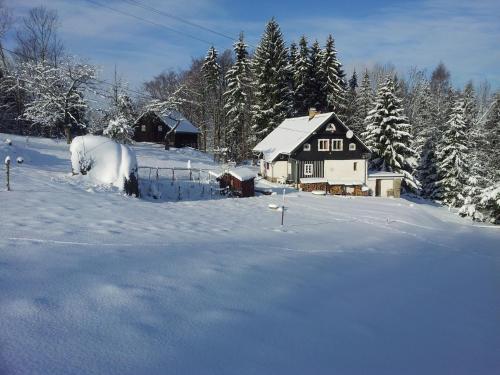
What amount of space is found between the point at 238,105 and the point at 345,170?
58.6 feet

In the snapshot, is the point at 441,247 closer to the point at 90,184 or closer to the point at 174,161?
the point at 90,184

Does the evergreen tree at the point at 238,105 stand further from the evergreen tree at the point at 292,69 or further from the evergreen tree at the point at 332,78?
the evergreen tree at the point at 332,78

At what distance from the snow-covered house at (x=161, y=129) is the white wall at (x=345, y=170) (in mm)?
22992

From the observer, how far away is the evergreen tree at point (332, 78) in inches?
1861

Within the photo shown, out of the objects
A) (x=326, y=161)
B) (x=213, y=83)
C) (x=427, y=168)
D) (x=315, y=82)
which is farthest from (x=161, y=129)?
(x=427, y=168)

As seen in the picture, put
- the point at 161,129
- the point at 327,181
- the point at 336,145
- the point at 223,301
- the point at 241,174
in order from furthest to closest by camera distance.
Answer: the point at 161,129 → the point at 336,145 → the point at 327,181 → the point at 241,174 → the point at 223,301

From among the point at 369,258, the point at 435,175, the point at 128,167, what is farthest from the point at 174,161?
the point at 369,258

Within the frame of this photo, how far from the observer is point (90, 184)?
1889 cm

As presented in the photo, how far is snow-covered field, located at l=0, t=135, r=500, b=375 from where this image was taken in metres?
4.17

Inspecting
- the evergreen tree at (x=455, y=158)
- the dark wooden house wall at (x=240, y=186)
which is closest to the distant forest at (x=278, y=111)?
the evergreen tree at (x=455, y=158)

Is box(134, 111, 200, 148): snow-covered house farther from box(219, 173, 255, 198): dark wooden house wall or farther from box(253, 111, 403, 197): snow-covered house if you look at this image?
box(219, 173, 255, 198): dark wooden house wall

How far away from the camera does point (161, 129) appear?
174ft

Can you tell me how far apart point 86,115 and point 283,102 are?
74.3 ft

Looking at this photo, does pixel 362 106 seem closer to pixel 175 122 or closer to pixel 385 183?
pixel 385 183
